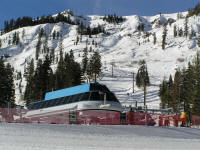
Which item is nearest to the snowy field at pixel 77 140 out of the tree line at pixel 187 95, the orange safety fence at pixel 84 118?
the orange safety fence at pixel 84 118

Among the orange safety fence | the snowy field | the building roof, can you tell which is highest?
the building roof

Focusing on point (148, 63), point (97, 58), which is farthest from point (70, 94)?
point (148, 63)

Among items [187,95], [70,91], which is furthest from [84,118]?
[187,95]

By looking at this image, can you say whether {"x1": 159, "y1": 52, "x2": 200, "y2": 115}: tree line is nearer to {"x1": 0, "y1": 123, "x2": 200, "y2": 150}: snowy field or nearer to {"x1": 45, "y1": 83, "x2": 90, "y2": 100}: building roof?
{"x1": 45, "y1": 83, "x2": 90, "y2": 100}: building roof

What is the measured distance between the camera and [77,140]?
16.7m

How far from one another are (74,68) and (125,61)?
11568 centimetres

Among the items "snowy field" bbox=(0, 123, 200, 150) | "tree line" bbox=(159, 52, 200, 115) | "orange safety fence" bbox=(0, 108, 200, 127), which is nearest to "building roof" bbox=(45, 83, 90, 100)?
"orange safety fence" bbox=(0, 108, 200, 127)

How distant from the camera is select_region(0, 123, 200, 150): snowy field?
14803 millimetres

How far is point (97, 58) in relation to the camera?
92.1 meters

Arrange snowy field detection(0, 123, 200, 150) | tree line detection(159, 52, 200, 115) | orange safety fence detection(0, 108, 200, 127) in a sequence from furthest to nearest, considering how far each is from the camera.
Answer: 1. tree line detection(159, 52, 200, 115)
2. orange safety fence detection(0, 108, 200, 127)
3. snowy field detection(0, 123, 200, 150)

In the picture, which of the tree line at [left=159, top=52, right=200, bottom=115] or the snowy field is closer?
the snowy field

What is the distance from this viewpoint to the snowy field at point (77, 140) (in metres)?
14.8

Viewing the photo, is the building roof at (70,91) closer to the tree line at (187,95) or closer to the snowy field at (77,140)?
the snowy field at (77,140)

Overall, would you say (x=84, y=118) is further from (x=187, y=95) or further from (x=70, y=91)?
(x=187, y=95)
